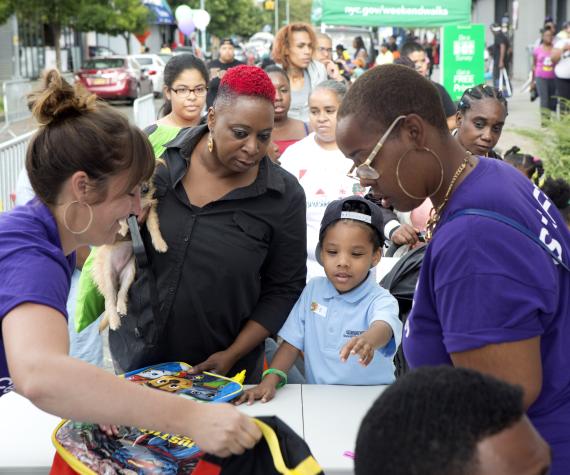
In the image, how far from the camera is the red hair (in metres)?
3.70

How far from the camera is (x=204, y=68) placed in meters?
6.79

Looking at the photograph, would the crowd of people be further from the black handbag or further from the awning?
the awning

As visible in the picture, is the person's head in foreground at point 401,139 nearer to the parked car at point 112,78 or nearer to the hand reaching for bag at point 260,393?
the hand reaching for bag at point 260,393

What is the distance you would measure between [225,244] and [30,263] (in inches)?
50.5

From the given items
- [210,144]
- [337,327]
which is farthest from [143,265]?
[337,327]

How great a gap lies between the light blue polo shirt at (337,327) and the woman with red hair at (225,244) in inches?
3.4

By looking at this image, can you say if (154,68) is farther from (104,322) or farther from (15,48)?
(104,322)

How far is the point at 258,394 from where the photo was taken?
3365 mm

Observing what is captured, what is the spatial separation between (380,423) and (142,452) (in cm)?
135

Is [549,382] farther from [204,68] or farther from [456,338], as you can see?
[204,68]

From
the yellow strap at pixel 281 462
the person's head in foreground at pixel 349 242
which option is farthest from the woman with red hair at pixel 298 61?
the yellow strap at pixel 281 462

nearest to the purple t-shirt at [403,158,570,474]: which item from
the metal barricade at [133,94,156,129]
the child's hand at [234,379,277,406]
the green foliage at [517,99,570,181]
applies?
the child's hand at [234,379,277,406]

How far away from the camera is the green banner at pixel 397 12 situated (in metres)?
13.5

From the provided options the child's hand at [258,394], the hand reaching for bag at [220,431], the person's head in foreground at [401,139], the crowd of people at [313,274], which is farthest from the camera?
the child's hand at [258,394]
